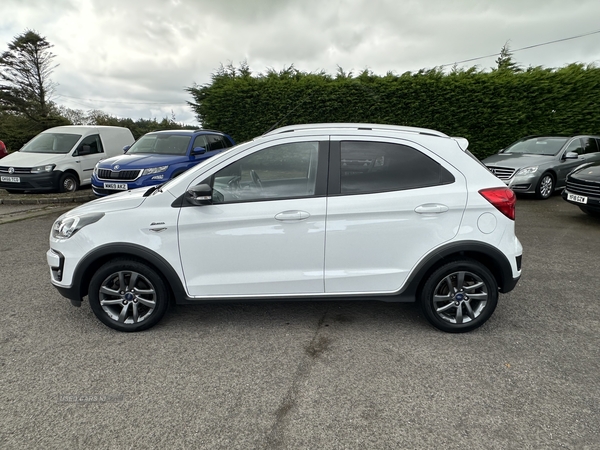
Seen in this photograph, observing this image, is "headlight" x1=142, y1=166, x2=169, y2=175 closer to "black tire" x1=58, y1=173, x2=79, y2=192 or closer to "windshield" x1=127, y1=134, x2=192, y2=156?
"windshield" x1=127, y1=134, x2=192, y2=156

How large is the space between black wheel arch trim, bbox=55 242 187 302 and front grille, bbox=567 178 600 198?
283 inches

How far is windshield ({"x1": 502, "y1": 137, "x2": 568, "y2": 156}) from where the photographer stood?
9.72m

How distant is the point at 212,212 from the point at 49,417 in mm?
1659

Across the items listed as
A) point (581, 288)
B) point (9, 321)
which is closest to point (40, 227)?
point (9, 321)

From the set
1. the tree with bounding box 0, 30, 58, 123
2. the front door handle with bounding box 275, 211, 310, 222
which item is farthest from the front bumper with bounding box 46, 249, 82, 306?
the tree with bounding box 0, 30, 58, 123

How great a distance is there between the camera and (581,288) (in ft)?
13.9

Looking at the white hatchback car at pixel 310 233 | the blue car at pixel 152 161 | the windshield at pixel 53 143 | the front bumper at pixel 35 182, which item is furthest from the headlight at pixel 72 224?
the windshield at pixel 53 143

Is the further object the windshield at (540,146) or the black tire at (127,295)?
the windshield at (540,146)

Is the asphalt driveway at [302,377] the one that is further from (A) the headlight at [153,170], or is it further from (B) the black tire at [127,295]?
(A) the headlight at [153,170]

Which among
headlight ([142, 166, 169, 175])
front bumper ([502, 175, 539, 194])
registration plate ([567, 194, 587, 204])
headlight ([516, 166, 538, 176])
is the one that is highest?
headlight ([516, 166, 538, 176])

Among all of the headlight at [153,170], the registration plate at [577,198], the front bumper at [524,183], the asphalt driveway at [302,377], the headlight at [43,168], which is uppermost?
the headlight at [153,170]

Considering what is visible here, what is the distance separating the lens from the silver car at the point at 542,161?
29.9ft

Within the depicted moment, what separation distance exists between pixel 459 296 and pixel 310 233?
4.45ft

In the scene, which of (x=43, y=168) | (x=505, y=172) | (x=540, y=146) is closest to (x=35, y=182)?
(x=43, y=168)
